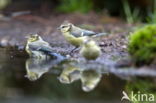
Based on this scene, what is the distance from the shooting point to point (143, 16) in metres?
15.6

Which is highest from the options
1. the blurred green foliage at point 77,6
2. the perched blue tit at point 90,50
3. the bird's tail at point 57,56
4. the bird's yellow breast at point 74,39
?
the perched blue tit at point 90,50

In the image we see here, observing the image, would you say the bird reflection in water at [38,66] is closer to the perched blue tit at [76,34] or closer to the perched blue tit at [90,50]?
the perched blue tit at [76,34]

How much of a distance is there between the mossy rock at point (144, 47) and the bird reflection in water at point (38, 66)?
1.45 metres

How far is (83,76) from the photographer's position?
7.43 metres

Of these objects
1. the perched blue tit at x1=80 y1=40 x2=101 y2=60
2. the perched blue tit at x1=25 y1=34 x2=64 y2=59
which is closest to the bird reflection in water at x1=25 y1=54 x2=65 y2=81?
the perched blue tit at x1=25 y1=34 x2=64 y2=59

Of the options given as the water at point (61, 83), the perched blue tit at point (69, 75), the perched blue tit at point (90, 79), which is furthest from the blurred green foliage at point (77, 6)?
the perched blue tit at point (90, 79)

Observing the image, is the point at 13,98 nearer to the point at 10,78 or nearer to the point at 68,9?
the point at 10,78

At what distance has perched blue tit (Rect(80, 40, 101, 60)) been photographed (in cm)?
797

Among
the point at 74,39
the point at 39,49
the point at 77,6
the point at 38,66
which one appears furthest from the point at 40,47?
the point at 77,6

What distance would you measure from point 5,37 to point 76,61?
14.1ft

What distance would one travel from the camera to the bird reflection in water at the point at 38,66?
25.4 ft

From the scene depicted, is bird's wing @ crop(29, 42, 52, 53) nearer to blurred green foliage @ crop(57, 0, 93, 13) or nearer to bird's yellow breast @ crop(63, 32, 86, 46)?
bird's yellow breast @ crop(63, 32, 86, 46)

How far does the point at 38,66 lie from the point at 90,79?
1.46 meters

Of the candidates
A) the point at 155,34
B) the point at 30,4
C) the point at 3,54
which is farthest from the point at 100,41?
the point at 30,4
